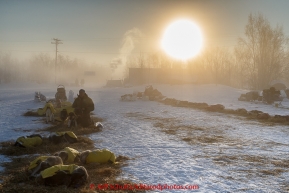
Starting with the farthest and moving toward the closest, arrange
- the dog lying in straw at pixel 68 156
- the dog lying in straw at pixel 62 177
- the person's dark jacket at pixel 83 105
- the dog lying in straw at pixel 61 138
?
1. the person's dark jacket at pixel 83 105
2. the dog lying in straw at pixel 61 138
3. the dog lying in straw at pixel 68 156
4. the dog lying in straw at pixel 62 177

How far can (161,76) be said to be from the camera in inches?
2206

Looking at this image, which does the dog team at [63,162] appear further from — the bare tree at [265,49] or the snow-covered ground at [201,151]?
the bare tree at [265,49]

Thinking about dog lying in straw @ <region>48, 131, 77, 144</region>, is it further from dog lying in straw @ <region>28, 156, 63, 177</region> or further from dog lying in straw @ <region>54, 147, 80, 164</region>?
dog lying in straw @ <region>28, 156, 63, 177</region>

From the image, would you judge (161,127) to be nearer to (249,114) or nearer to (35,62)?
(249,114)

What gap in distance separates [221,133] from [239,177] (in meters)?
5.20

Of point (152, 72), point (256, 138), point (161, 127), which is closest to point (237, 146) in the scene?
point (256, 138)

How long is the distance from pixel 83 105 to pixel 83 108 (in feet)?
0.51

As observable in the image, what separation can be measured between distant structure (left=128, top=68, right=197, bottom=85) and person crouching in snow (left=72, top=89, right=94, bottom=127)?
42.1m

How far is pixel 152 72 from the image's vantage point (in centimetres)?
6228

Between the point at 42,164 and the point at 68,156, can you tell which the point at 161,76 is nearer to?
the point at 68,156

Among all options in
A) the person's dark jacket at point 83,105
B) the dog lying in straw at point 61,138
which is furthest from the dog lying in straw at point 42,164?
the person's dark jacket at point 83,105

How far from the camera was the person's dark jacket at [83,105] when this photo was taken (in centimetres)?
1135

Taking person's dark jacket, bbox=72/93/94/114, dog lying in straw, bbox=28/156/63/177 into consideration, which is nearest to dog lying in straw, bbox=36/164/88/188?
dog lying in straw, bbox=28/156/63/177

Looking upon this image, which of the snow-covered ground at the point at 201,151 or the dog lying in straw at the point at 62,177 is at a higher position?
the dog lying in straw at the point at 62,177
